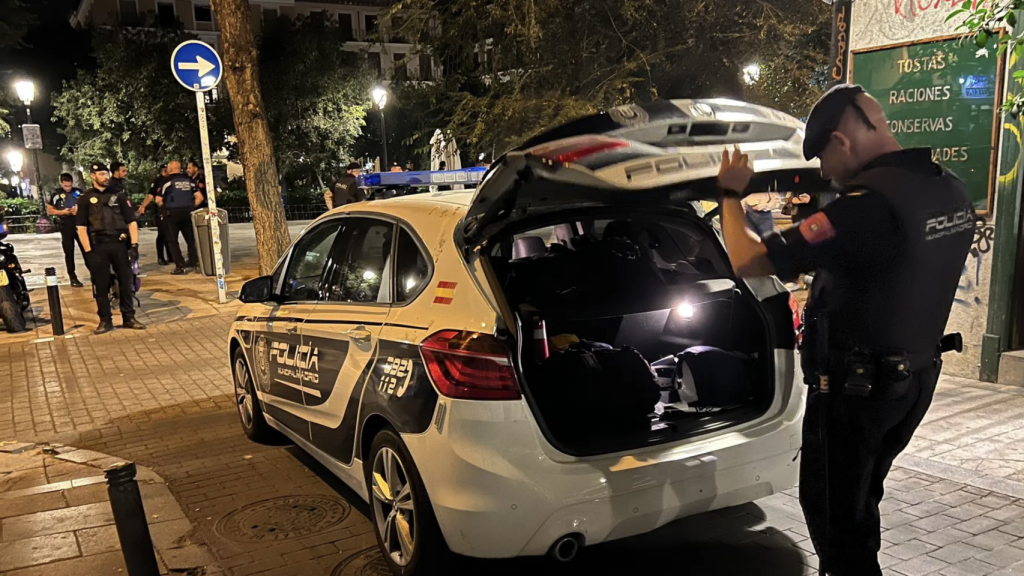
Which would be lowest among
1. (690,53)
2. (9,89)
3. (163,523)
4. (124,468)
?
(163,523)

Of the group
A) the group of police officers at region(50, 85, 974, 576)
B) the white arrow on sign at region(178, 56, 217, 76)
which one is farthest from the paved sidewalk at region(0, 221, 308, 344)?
the group of police officers at region(50, 85, 974, 576)

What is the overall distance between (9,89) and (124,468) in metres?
29.4

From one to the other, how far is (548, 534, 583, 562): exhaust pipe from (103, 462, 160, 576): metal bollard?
168 cm

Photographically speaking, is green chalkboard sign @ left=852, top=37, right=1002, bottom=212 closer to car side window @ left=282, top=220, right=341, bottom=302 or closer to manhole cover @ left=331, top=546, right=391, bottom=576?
car side window @ left=282, top=220, right=341, bottom=302

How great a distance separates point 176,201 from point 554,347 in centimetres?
1255

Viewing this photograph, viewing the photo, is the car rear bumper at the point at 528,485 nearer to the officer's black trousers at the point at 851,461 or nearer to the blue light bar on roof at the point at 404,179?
the officer's black trousers at the point at 851,461

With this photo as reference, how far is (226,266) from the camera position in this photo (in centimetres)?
1473

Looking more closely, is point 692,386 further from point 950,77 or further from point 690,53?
point 690,53

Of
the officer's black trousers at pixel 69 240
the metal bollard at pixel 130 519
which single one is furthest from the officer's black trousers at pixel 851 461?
the officer's black trousers at pixel 69 240

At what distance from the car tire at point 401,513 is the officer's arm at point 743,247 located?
1.53 meters

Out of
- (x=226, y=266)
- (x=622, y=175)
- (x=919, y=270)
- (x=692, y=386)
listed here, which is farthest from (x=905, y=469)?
(x=226, y=266)

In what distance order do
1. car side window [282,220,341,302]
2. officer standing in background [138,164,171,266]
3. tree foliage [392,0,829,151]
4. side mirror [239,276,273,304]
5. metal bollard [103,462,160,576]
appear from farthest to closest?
1. officer standing in background [138,164,171,266]
2. tree foliage [392,0,829,151]
3. side mirror [239,276,273,304]
4. car side window [282,220,341,302]
5. metal bollard [103,462,160,576]

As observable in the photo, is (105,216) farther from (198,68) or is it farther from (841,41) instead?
(841,41)

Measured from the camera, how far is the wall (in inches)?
236
